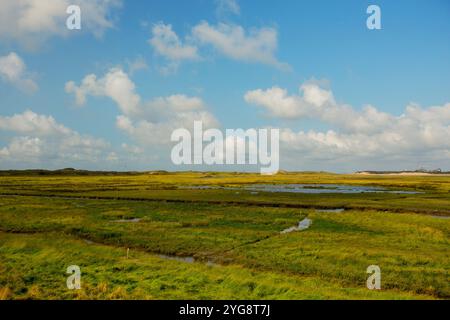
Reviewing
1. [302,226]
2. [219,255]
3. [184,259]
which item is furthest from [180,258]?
[302,226]

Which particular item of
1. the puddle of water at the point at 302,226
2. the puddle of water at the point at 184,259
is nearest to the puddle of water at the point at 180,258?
the puddle of water at the point at 184,259

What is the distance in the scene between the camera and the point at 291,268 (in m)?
21.8

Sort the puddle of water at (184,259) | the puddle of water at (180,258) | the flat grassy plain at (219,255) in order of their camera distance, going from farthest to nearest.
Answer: the puddle of water at (180,258)
the puddle of water at (184,259)
the flat grassy plain at (219,255)

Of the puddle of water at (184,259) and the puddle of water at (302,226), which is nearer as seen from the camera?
the puddle of water at (184,259)

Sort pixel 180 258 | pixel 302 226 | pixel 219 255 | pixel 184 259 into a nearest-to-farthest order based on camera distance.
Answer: pixel 184 259, pixel 180 258, pixel 219 255, pixel 302 226

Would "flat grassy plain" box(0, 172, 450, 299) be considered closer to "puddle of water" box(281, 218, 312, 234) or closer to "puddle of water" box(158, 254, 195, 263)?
"puddle of water" box(158, 254, 195, 263)

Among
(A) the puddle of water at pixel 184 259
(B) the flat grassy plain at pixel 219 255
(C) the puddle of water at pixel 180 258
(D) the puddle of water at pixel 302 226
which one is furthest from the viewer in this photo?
(D) the puddle of water at pixel 302 226

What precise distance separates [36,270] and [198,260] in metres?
9.57

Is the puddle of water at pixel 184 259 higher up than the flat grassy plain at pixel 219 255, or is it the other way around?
the flat grassy plain at pixel 219 255

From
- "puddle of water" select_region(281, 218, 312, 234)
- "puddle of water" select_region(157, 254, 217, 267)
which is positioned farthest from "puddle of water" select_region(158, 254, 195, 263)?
"puddle of water" select_region(281, 218, 312, 234)

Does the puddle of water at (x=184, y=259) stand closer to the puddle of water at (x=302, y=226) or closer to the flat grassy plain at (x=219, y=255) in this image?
the flat grassy plain at (x=219, y=255)

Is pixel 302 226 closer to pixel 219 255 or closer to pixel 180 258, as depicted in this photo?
pixel 219 255
